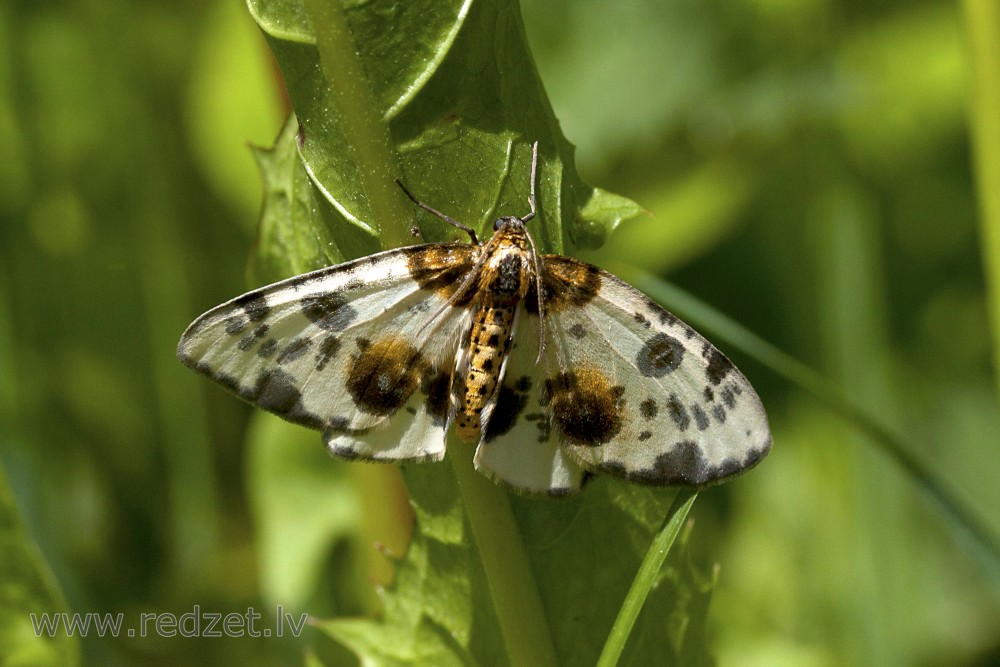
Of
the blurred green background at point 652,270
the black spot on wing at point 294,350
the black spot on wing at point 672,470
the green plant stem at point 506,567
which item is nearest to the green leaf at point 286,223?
the black spot on wing at point 294,350

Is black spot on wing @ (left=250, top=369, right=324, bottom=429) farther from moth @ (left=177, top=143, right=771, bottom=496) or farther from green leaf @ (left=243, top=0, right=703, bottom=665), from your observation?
green leaf @ (left=243, top=0, right=703, bottom=665)

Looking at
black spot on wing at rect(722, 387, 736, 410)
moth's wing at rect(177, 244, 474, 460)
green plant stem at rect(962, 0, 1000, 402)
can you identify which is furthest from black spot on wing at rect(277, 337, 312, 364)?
green plant stem at rect(962, 0, 1000, 402)

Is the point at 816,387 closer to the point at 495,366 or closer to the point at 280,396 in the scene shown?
the point at 495,366

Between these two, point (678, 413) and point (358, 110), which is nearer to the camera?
point (358, 110)

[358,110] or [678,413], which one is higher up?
[358,110]

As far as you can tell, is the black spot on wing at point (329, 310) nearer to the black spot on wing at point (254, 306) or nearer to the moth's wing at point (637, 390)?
the black spot on wing at point (254, 306)

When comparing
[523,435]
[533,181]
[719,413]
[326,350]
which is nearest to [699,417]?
[719,413]

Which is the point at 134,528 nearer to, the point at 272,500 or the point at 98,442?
the point at 98,442
